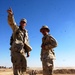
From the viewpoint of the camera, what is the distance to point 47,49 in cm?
859

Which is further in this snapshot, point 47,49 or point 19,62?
point 47,49

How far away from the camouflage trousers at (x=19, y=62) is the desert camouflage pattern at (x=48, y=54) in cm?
76

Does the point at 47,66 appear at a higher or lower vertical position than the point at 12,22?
lower

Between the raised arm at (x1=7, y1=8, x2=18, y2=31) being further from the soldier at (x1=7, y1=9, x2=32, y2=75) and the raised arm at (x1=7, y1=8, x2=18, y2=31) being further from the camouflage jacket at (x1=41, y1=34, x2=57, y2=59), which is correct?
the camouflage jacket at (x1=41, y1=34, x2=57, y2=59)

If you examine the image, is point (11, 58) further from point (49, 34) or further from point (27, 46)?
point (49, 34)

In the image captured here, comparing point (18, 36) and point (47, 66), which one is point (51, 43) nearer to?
point (47, 66)

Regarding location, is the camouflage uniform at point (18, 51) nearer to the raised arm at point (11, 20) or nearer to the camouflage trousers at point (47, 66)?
the raised arm at point (11, 20)

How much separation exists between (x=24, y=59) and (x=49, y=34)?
1422mm

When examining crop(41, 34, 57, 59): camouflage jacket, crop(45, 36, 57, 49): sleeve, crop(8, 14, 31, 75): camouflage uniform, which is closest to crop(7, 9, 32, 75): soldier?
crop(8, 14, 31, 75): camouflage uniform

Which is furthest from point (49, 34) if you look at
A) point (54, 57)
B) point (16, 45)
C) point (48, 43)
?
point (16, 45)

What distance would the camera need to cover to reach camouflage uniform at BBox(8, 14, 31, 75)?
8.06m

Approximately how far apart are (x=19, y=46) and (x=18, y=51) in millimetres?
183

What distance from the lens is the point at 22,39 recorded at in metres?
8.40

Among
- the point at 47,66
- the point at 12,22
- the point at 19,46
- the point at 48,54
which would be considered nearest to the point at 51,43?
the point at 48,54
